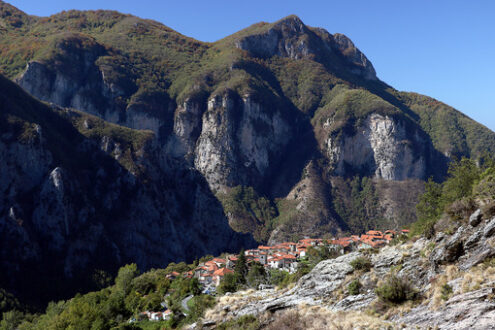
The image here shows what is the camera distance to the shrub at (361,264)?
29275 mm

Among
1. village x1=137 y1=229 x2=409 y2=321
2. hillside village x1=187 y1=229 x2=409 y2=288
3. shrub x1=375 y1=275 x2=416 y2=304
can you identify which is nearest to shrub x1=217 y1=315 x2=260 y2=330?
shrub x1=375 y1=275 x2=416 y2=304

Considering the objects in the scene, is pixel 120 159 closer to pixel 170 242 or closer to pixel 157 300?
pixel 170 242

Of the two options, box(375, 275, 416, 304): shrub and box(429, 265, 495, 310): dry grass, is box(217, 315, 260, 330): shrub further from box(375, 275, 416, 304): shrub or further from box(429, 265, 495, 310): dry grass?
box(429, 265, 495, 310): dry grass

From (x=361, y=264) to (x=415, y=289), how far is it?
644 cm

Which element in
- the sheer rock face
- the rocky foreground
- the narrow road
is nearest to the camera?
the rocky foreground

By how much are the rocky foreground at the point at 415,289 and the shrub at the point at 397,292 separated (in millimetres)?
371

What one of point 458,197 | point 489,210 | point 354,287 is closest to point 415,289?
point 354,287

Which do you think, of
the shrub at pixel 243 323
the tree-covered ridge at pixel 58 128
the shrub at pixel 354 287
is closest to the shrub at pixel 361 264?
the shrub at pixel 354 287

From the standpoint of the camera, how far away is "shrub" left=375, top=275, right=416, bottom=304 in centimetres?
2284

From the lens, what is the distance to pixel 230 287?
54.4 m

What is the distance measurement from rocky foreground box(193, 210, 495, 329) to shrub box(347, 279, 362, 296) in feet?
0.92

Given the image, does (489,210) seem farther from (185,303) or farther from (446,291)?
(185,303)

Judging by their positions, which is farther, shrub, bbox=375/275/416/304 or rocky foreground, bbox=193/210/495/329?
shrub, bbox=375/275/416/304

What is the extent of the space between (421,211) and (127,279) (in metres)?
62.8
